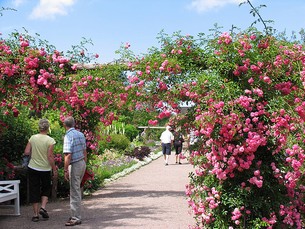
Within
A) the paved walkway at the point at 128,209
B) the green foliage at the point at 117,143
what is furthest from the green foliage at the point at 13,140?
the green foliage at the point at 117,143

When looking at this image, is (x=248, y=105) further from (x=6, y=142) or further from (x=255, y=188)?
(x=6, y=142)

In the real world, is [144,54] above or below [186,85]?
above

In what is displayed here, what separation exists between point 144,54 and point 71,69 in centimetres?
208

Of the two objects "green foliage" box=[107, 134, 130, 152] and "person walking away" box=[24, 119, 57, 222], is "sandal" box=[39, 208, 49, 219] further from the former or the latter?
"green foliage" box=[107, 134, 130, 152]

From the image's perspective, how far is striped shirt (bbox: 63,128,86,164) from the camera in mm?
7121

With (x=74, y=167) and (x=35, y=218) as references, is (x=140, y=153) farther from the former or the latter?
(x=74, y=167)

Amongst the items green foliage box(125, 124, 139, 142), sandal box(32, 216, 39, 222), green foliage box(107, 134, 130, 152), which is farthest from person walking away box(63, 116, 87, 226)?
green foliage box(125, 124, 139, 142)

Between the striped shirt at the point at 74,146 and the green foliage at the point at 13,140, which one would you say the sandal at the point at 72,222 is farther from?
the green foliage at the point at 13,140

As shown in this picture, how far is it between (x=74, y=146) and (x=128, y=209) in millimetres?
2080

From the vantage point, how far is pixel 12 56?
7.25m

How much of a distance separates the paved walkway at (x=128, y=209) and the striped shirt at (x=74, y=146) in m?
1.04

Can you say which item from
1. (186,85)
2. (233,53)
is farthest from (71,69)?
(233,53)

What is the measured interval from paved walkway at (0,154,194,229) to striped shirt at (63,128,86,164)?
1.04m

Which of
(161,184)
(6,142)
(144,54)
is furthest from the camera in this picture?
(161,184)
